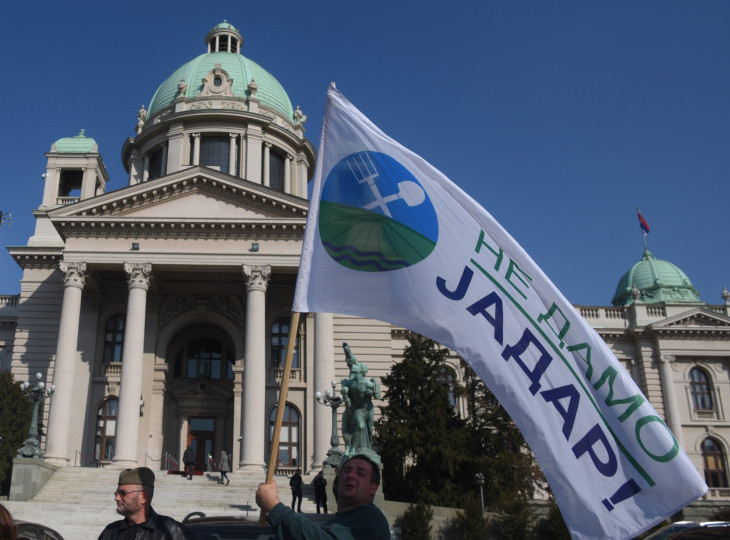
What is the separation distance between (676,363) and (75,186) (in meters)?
38.5

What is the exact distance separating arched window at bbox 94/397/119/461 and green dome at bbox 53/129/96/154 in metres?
16.1

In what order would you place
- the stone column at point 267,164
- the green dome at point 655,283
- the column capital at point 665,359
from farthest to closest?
1. the green dome at point 655,283
2. the column capital at point 665,359
3. the stone column at point 267,164

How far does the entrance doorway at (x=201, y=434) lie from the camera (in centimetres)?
3884

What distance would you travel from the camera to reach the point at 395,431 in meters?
31.1

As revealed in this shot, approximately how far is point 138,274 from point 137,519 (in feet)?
101

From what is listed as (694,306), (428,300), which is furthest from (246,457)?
(694,306)

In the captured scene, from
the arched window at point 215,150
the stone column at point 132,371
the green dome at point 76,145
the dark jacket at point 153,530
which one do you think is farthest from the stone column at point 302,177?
the dark jacket at point 153,530

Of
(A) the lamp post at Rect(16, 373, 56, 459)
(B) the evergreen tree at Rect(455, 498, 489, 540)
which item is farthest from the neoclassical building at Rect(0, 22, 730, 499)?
(B) the evergreen tree at Rect(455, 498, 489, 540)

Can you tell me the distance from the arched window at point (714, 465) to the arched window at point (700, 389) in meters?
2.02

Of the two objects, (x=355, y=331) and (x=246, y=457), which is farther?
(x=355, y=331)

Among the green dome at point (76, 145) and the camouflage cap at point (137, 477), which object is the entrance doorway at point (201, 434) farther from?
the camouflage cap at point (137, 477)

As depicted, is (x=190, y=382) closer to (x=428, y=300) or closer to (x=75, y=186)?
(x=75, y=186)

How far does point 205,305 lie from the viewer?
3878 cm

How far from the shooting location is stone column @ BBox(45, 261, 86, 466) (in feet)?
104
